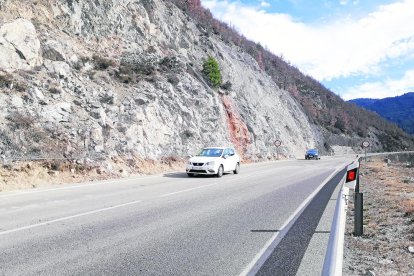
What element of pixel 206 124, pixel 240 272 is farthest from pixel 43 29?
pixel 240 272

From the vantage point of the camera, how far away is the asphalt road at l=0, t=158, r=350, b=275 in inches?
214

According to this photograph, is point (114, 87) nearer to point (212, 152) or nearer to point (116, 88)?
point (116, 88)

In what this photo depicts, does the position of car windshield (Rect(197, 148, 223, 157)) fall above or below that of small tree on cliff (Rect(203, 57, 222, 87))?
below

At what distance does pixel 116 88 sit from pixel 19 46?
715cm

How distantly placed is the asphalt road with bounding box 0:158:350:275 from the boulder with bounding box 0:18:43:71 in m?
12.7

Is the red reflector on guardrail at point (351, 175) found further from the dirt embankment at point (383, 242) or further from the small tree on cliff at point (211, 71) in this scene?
the small tree on cliff at point (211, 71)

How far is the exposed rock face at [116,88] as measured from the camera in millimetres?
20609

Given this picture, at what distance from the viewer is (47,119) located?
20.6m

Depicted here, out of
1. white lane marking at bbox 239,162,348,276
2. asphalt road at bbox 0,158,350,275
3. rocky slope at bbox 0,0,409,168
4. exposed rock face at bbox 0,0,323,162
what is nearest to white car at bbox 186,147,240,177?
rocky slope at bbox 0,0,409,168

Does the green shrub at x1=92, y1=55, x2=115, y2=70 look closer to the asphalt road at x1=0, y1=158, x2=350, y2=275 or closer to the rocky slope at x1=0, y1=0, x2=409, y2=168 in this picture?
the rocky slope at x1=0, y1=0, x2=409, y2=168

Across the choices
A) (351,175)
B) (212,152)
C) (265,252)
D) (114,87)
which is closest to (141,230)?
(265,252)

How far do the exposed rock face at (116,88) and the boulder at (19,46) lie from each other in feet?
0.23

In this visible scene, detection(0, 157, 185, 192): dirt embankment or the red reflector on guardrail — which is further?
detection(0, 157, 185, 192): dirt embankment

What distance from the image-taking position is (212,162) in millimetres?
20250
